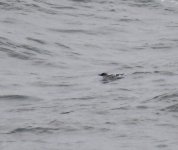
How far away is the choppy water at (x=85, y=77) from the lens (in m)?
7.64

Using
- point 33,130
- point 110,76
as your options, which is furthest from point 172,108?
point 110,76

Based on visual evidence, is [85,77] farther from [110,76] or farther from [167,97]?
[167,97]

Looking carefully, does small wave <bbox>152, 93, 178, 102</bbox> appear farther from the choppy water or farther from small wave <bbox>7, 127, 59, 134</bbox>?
small wave <bbox>7, 127, 59, 134</bbox>

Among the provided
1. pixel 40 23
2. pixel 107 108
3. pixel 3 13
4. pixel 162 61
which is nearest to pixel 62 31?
pixel 40 23

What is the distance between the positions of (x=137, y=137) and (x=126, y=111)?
Result: 1.18 meters

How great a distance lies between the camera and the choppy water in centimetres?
764

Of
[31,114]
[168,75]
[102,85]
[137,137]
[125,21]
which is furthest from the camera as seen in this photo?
[125,21]

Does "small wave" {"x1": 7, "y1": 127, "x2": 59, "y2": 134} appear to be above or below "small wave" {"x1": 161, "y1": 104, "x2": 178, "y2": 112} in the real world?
below

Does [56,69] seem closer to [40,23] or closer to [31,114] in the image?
[31,114]

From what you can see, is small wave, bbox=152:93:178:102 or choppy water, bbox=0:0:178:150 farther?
small wave, bbox=152:93:178:102

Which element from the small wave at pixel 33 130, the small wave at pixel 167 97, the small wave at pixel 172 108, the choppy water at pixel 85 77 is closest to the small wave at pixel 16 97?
the choppy water at pixel 85 77

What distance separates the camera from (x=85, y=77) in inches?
437

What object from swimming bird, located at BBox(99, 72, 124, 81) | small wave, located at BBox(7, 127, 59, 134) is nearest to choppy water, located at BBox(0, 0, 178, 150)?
small wave, located at BBox(7, 127, 59, 134)

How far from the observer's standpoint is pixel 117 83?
10.5 meters
